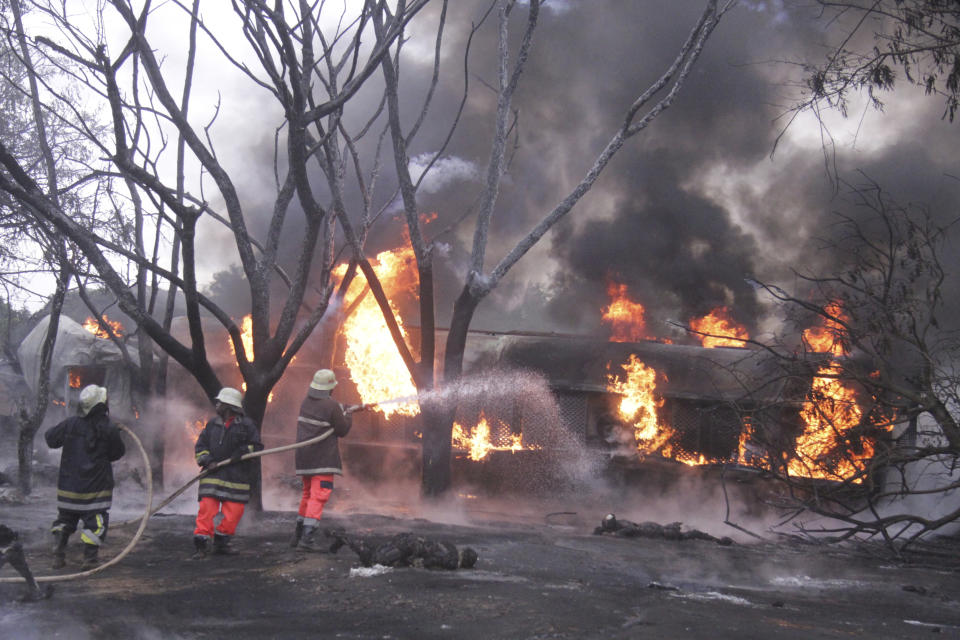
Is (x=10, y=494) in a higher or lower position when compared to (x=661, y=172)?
lower

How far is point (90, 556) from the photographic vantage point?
6.32 metres

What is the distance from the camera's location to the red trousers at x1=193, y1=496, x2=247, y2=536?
6887 millimetres

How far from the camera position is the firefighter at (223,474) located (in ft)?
22.7

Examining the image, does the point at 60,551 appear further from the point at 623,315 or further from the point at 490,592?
→ the point at 623,315

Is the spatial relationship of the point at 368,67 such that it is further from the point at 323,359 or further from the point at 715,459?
the point at 715,459

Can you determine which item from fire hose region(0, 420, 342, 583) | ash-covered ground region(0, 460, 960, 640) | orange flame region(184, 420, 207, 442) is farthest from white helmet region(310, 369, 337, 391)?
orange flame region(184, 420, 207, 442)

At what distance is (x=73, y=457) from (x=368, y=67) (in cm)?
459

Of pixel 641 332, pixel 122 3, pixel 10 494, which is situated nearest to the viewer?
pixel 122 3

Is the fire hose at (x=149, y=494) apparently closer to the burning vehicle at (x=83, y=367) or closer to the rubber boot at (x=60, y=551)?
the rubber boot at (x=60, y=551)

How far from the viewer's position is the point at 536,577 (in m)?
6.71

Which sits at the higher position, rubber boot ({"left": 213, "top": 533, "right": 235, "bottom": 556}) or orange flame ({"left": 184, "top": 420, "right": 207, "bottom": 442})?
orange flame ({"left": 184, "top": 420, "right": 207, "bottom": 442})

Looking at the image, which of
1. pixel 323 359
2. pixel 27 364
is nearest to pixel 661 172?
pixel 323 359

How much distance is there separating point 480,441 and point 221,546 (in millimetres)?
6312

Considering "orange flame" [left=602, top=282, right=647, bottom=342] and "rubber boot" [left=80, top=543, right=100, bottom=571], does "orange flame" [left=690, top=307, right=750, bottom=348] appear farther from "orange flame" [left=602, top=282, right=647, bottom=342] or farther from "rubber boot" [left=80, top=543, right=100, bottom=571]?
"rubber boot" [left=80, top=543, right=100, bottom=571]
